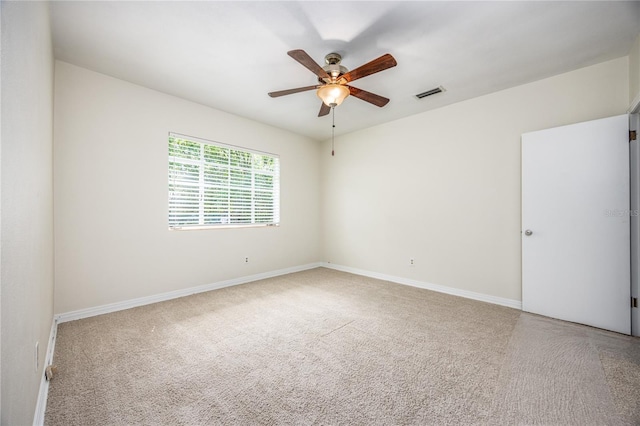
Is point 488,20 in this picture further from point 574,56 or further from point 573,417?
point 573,417

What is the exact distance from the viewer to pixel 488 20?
7.21 ft

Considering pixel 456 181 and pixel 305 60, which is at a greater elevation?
pixel 305 60

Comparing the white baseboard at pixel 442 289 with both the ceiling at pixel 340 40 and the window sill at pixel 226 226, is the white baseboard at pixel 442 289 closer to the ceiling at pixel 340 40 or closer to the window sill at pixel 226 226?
the window sill at pixel 226 226

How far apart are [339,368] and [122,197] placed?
3.18 m

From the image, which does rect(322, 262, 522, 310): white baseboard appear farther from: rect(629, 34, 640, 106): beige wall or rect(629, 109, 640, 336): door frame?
rect(629, 34, 640, 106): beige wall

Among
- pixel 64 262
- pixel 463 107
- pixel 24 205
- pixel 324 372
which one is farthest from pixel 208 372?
pixel 463 107

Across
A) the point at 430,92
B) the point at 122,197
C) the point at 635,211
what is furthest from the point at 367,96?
the point at 122,197

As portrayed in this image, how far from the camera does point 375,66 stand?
223 centimetres

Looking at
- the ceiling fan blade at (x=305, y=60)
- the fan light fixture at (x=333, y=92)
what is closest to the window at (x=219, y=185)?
the fan light fixture at (x=333, y=92)

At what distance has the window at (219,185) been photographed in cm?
372

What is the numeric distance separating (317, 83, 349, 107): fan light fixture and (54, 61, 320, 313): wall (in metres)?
2.23

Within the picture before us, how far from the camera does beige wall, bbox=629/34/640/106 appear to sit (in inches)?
94.9

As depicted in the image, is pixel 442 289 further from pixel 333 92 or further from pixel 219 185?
pixel 219 185

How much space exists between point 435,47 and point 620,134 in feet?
6.82
